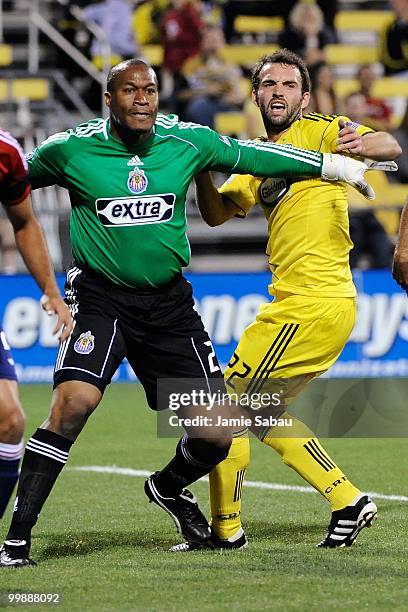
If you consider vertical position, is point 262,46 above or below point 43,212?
above

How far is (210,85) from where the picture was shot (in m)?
17.2

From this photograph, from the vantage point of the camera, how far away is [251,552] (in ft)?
19.5

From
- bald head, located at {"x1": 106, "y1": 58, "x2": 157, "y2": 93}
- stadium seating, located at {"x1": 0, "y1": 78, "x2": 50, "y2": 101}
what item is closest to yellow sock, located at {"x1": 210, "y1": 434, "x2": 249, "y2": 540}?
bald head, located at {"x1": 106, "y1": 58, "x2": 157, "y2": 93}

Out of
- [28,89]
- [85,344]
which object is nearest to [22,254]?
[85,344]

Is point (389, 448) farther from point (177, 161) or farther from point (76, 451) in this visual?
point (177, 161)

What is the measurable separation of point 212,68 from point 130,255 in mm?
11806

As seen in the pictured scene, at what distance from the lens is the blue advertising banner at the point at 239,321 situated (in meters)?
13.6

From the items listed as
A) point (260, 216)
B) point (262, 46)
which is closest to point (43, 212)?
point (260, 216)

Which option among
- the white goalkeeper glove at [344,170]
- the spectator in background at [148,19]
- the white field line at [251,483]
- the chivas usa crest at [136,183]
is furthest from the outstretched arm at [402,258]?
the spectator in background at [148,19]

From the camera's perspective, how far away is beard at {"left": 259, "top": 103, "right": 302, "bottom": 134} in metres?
6.32

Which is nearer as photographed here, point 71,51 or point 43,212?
point 43,212

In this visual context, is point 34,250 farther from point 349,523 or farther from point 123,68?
point 349,523

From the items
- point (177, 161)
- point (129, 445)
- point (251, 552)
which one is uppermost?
point (177, 161)

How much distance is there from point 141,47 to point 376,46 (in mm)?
3965
